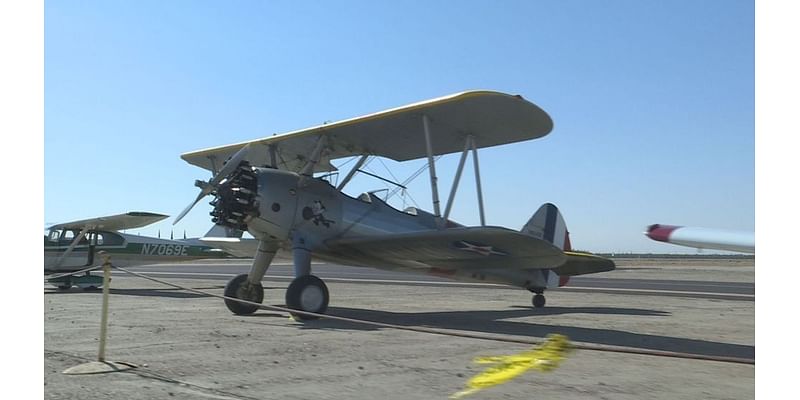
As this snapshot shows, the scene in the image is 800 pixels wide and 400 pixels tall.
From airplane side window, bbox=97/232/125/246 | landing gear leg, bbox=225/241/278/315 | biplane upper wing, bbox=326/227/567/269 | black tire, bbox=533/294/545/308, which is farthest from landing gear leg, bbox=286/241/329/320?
airplane side window, bbox=97/232/125/246

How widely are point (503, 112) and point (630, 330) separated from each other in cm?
381

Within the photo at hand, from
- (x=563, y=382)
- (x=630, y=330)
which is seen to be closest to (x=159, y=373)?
(x=563, y=382)

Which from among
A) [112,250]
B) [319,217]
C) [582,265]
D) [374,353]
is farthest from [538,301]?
[112,250]

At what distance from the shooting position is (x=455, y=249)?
11219 millimetres

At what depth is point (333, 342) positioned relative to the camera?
7.52m

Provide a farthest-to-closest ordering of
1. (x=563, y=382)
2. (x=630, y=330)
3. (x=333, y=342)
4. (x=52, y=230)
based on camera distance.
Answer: (x=52, y=230)
(x=630, y=330)
(x=333, y=342)
(x=563, y=382)

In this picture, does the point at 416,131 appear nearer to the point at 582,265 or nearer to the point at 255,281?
the point at 255,281

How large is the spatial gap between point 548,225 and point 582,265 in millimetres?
1192

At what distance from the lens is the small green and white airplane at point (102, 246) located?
2058 cm

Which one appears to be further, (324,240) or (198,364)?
(324,240)

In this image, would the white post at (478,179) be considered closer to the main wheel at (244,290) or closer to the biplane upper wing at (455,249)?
the biplane upper wing at (455,249)

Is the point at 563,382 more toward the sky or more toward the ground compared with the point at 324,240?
more toward the ground

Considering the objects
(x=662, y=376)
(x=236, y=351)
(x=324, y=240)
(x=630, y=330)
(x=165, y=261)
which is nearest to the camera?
(x=662, y=376)

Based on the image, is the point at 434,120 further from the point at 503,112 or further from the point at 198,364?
the point at 198,364
